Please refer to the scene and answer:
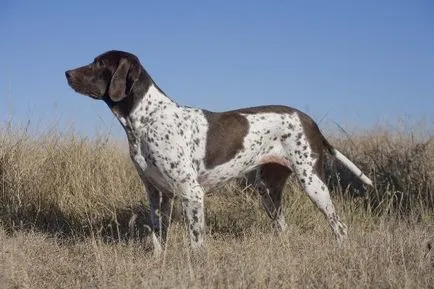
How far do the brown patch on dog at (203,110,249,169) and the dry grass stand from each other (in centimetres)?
85

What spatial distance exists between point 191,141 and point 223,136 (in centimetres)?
36

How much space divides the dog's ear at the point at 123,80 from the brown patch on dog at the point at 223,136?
0.78m

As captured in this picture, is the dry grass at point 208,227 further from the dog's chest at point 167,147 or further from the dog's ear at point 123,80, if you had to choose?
the dog's ear at point 123,80

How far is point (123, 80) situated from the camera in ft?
16.2

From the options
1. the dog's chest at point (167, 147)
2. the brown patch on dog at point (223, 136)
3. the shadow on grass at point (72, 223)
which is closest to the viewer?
the dog's chest at point (167, 147)

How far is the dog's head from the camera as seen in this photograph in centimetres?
493

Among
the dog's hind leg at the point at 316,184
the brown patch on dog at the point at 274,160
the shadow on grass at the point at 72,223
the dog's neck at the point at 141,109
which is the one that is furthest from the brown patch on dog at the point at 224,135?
the shadow on grass at the point at 72,223

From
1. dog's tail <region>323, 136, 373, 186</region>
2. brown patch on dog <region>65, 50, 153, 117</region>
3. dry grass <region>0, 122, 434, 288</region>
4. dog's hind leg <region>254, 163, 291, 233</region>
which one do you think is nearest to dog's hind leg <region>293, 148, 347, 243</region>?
dry grass <region>0, 122, 434, 288</region>

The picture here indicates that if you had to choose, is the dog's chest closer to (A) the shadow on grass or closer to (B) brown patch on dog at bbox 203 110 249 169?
(B) brown patch on dog at bbox 203 110 249 169

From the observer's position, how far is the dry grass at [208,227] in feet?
12.9

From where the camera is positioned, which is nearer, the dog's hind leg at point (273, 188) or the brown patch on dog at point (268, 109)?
the brown patch on dog at point (268, 109)

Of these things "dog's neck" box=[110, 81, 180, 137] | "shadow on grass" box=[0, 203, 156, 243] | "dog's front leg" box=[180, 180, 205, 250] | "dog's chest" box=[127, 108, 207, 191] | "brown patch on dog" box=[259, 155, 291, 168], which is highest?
"dog's neck" box=[110, 81, 180, 137]

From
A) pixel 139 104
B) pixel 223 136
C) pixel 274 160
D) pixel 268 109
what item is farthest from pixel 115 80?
pixel 274 160

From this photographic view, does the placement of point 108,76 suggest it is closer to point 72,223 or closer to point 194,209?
point 194,209
